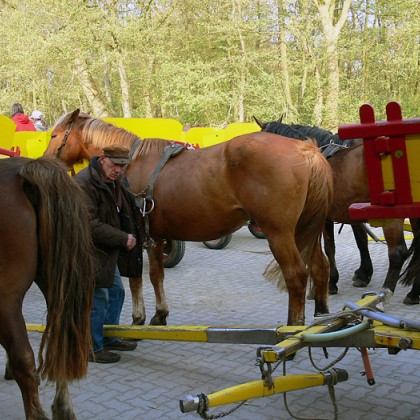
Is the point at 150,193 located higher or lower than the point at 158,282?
higher

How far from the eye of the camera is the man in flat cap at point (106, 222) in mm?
4180

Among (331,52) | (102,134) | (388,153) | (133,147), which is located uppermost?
(331,52)

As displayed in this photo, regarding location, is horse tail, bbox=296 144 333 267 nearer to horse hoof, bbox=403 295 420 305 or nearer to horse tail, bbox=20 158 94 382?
horse hoof, bbox=403 295 420 305

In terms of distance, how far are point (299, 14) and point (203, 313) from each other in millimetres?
16335

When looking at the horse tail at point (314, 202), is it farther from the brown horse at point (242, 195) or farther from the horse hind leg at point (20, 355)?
the horse hind leg at point (20, 355)

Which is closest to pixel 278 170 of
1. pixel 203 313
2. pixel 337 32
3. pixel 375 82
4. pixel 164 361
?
pixel 164 361

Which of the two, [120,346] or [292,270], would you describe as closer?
[292,270]

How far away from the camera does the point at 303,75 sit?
20531 millimetres

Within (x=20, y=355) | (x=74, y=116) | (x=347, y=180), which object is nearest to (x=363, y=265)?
(x=347, y=180)

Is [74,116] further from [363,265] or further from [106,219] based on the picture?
[363,265]

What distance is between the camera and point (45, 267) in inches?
117

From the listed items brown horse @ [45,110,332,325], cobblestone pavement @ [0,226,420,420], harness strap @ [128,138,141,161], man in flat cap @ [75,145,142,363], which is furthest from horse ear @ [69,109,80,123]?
cobblestone pavement @ [0,226,420,420]

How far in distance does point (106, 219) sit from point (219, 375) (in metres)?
1.44

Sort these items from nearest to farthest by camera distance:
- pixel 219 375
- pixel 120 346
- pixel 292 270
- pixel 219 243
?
pixel 219 375 → pixel 292 270 → pixel 120 346 → pixel 219 243
